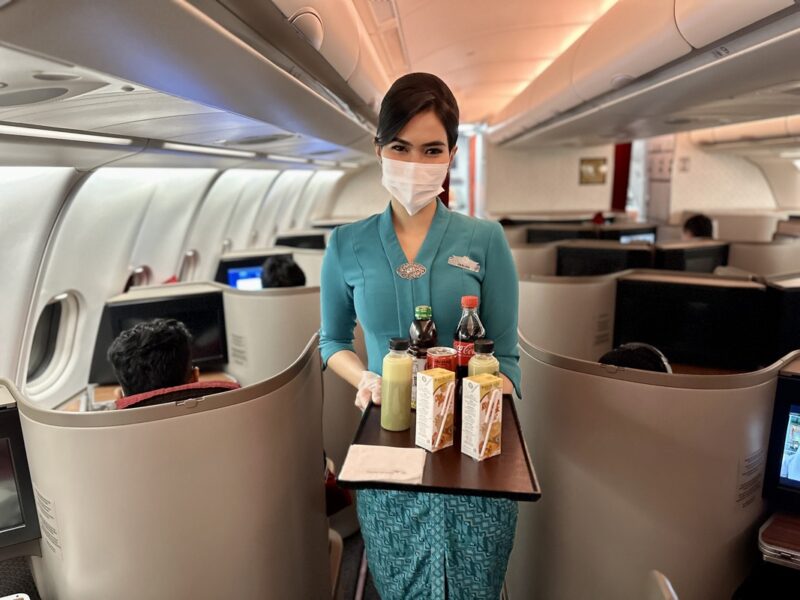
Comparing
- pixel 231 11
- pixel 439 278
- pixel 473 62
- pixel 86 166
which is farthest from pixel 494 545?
pixel 473 62

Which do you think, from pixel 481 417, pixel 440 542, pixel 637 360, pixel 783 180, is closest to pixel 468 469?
pixel 481 417

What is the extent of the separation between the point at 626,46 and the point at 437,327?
2.39m

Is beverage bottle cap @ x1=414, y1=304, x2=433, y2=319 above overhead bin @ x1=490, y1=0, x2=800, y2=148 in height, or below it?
below

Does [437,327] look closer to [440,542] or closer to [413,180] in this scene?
[413,180]

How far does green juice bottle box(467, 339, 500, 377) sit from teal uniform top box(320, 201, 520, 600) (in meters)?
0.23

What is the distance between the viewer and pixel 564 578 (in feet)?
6.49

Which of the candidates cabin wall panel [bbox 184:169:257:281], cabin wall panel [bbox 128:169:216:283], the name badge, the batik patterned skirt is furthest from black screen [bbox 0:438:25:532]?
cabin wall panel [bbox 184:169:257:281]

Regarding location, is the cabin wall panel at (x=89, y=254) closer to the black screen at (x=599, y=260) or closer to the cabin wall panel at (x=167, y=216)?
the cabin wall panel at (x=167, y=216)

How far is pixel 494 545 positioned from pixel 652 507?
0.63 meters

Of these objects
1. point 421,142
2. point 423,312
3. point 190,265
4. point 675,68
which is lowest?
point 190,265

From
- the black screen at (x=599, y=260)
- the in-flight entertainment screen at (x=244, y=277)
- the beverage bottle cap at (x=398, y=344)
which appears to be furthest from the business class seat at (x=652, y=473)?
the in-flight entertainment screen at (x=244, y=277)

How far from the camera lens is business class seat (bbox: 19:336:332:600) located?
4.62 ft

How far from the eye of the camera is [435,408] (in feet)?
4.35

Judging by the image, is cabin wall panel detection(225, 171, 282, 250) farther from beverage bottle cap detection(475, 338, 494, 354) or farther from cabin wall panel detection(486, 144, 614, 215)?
beverage bottle cap detection(475, 338, 494, 354)
